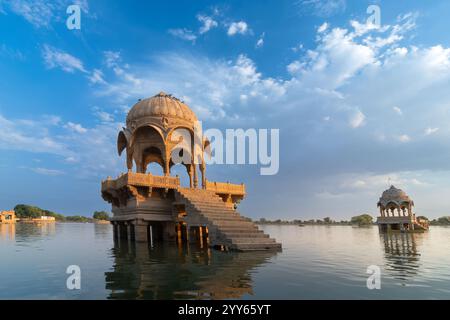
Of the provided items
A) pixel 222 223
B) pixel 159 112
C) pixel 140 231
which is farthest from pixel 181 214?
pixel 159 112

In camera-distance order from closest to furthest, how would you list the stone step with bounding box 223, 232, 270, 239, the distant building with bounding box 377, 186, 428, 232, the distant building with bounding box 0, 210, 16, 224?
the stone step with bounding box 223, 232, 270, 239 → the distant building with bounding box 377, 186, 428, 232 → the distant building with bounding box 0, 210, 16, 224

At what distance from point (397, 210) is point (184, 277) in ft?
162

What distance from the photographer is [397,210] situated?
51.0 m

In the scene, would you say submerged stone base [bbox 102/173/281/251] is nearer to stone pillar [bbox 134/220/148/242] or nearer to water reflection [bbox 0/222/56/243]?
stone pillar [bbox 134/220/148/242]

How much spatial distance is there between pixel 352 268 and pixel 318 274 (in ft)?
6.88

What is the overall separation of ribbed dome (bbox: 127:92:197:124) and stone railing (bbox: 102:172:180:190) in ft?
19.9

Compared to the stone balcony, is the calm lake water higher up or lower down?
lower down

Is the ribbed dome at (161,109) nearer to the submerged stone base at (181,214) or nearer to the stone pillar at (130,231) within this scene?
the submerged stone base at (181,214)

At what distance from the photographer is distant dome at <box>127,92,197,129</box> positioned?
2798 cm

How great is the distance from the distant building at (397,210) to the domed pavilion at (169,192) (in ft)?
103

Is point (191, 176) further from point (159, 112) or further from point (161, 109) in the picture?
point (161, 109)

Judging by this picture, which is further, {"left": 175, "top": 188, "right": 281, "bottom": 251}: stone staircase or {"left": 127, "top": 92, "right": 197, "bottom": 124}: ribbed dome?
{"left": 127, "top": 92, "right": 197, "bottom": 124}: ribbed dome

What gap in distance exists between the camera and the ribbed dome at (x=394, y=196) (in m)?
49.7

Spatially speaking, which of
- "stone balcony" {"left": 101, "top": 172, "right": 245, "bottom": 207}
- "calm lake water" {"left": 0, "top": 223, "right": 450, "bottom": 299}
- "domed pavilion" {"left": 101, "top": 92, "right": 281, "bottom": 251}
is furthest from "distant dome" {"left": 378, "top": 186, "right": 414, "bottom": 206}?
"calm lake water" {"left": 0, "top": 223, "right": 450, "bottom": 299}
